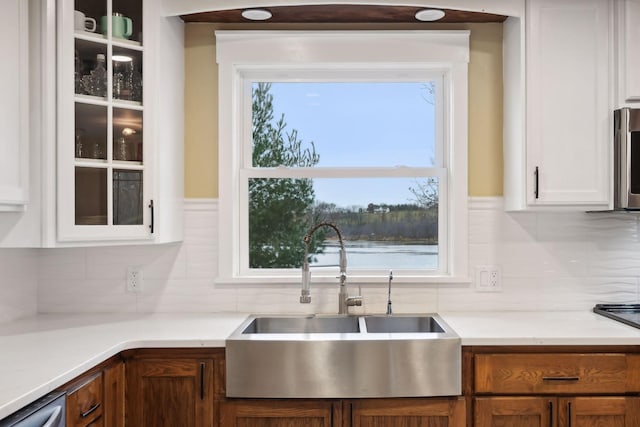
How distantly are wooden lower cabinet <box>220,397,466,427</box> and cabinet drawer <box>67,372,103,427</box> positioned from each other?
0.45 metres

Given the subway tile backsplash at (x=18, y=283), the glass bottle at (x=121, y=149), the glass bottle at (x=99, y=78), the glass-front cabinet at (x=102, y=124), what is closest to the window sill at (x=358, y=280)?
the glass-front cabinet at (x=102, y=124)

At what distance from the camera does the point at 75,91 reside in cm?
216

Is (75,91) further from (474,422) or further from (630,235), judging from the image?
(630,235)

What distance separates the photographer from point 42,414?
1459 mm

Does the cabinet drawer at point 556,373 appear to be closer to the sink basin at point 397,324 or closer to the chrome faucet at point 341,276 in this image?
the sink basin at point 397,324

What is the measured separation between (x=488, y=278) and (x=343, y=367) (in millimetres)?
974

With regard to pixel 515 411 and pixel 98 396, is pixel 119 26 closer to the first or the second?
pixel 98 396

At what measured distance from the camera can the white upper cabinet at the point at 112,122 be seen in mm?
2119

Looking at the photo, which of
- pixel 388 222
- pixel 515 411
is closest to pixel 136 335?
pixel 388 222

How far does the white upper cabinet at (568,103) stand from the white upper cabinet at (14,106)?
6.48ft

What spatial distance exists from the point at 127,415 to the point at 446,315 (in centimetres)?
141

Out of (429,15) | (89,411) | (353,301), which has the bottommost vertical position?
(89,411)

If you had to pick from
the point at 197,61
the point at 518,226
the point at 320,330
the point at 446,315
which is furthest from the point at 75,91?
the point at 518,226

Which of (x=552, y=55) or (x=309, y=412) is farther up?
(x=552, y=55)
